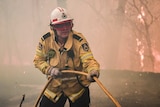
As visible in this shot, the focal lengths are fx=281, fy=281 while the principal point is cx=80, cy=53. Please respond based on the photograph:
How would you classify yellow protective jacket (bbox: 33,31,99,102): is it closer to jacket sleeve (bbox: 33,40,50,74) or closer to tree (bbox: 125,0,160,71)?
jacket sleeve (bbox: 33,40,50,74)

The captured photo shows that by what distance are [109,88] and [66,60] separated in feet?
14.9

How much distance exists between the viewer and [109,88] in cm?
809

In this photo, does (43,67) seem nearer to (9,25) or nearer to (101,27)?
(101,27)

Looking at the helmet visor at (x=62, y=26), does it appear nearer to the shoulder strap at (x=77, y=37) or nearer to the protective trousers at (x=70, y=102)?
the shoulder strap at (x=77, y=37)

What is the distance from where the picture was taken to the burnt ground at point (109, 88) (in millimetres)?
6875

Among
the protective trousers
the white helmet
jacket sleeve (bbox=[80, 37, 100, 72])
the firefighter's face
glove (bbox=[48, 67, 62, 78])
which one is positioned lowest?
the protective trousers

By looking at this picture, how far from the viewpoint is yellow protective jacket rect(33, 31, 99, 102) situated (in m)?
3.74

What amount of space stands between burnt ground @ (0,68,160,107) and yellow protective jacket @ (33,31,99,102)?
9.16 feet

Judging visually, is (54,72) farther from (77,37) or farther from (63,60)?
(77,37)

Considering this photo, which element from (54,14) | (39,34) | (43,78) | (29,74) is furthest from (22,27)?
(54,14)

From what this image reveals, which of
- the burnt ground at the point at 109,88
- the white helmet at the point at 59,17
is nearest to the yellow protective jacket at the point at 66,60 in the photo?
the white helmet at the point at 59,17

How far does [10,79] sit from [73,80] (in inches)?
288

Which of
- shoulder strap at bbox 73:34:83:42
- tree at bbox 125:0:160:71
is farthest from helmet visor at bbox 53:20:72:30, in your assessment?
tree at bbox 125:0:160:71

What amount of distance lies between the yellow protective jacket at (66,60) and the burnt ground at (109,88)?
110 inches
